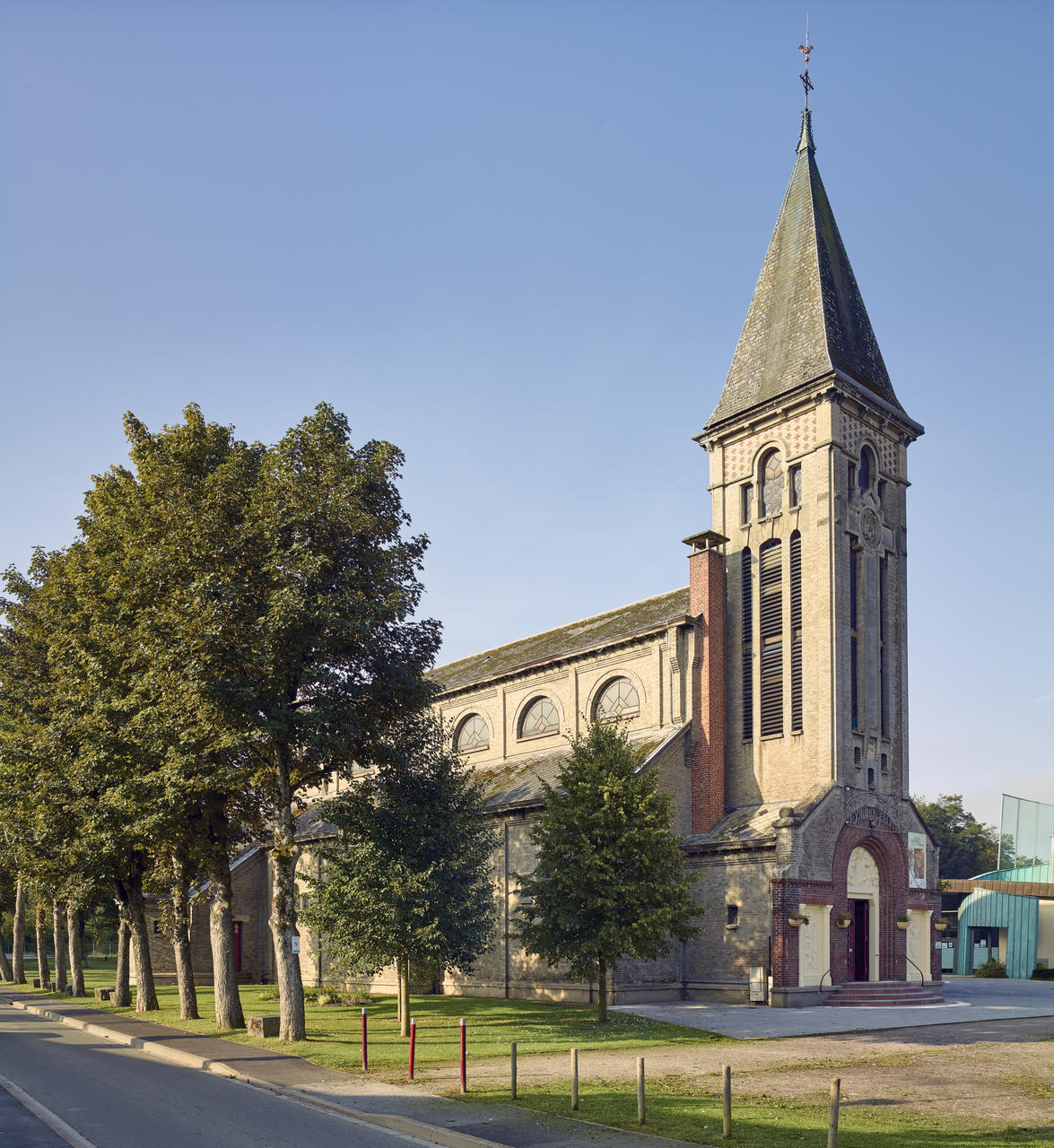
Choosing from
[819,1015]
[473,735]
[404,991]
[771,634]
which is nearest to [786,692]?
[771,634]

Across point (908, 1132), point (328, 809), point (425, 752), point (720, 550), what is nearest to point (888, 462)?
point (720, 550)

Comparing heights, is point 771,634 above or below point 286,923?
above

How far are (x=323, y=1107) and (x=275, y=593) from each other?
10.5 m

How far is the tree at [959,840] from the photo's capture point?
9900 centimetres

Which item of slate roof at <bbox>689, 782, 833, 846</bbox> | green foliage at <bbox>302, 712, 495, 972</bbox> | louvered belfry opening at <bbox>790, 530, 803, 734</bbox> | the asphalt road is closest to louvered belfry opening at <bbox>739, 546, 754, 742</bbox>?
louvered belfry opening at <bbox>790, 530, 803, 734</bbox>

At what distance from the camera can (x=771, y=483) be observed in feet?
129

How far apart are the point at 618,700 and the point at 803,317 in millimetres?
16051

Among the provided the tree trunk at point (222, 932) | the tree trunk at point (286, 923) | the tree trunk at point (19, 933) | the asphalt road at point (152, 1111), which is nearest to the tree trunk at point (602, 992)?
the tree trunk at point (286, 923)

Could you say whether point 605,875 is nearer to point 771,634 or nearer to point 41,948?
point 771,634

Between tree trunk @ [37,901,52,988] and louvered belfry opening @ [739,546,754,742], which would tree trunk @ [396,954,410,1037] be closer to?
louvered belfry opening @ [739,546,754,742]

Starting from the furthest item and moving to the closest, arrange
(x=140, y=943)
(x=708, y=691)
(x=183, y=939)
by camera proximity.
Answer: (x=708, y=691) → (x=140, y=943) → (x=183, y=939)

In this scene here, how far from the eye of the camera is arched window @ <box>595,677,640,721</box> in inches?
1550

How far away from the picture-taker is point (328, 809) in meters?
27.2

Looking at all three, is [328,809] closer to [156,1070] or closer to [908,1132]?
[156,1070]
